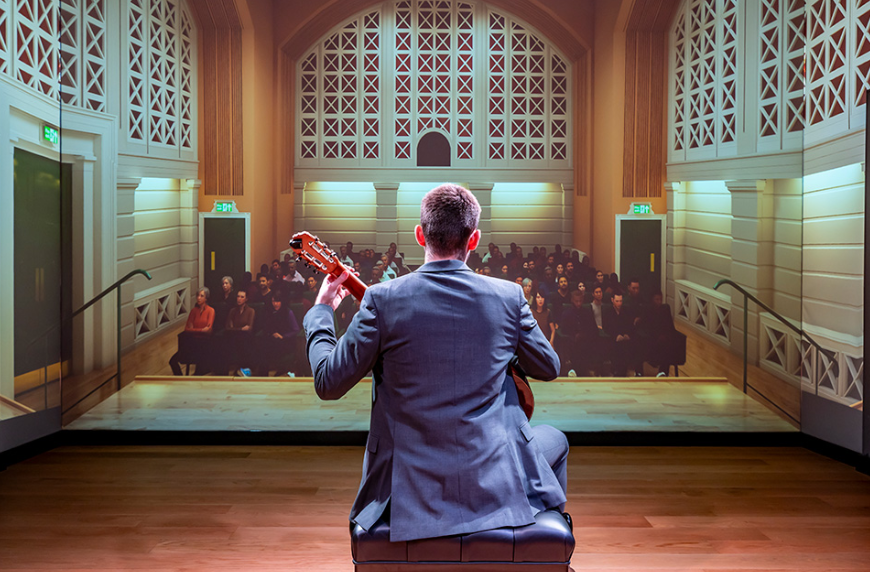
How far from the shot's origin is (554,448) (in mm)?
1897

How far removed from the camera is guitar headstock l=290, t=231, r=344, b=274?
191 cm

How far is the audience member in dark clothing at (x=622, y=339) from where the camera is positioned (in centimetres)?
482

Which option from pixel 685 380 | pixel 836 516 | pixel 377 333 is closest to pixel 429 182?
A: pixel 685 380

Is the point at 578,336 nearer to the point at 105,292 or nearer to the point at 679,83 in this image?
the point at 679,83

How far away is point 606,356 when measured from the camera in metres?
Answer: 4.83

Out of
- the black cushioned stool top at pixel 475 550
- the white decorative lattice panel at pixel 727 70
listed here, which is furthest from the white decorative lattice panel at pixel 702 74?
the black cushioned stool top at pixel 475 550

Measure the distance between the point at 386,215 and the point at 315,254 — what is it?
9.78 ft

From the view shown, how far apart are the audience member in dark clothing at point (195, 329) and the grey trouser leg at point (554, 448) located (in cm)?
329

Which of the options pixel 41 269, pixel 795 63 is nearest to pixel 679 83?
pixel 795 63

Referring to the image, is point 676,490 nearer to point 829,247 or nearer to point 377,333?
point 829,247

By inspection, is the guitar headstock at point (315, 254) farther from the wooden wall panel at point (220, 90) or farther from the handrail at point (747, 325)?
the handrail at point (747, 325)

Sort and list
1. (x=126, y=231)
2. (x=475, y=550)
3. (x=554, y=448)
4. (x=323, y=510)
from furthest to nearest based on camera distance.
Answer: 1. (x=126, y=231)
2. (x=323, y=510)
3. (x=554, y=448)
4. (x=475, y=550)

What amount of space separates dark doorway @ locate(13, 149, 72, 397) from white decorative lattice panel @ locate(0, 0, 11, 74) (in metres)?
0.48

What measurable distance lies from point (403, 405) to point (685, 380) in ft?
12.2
